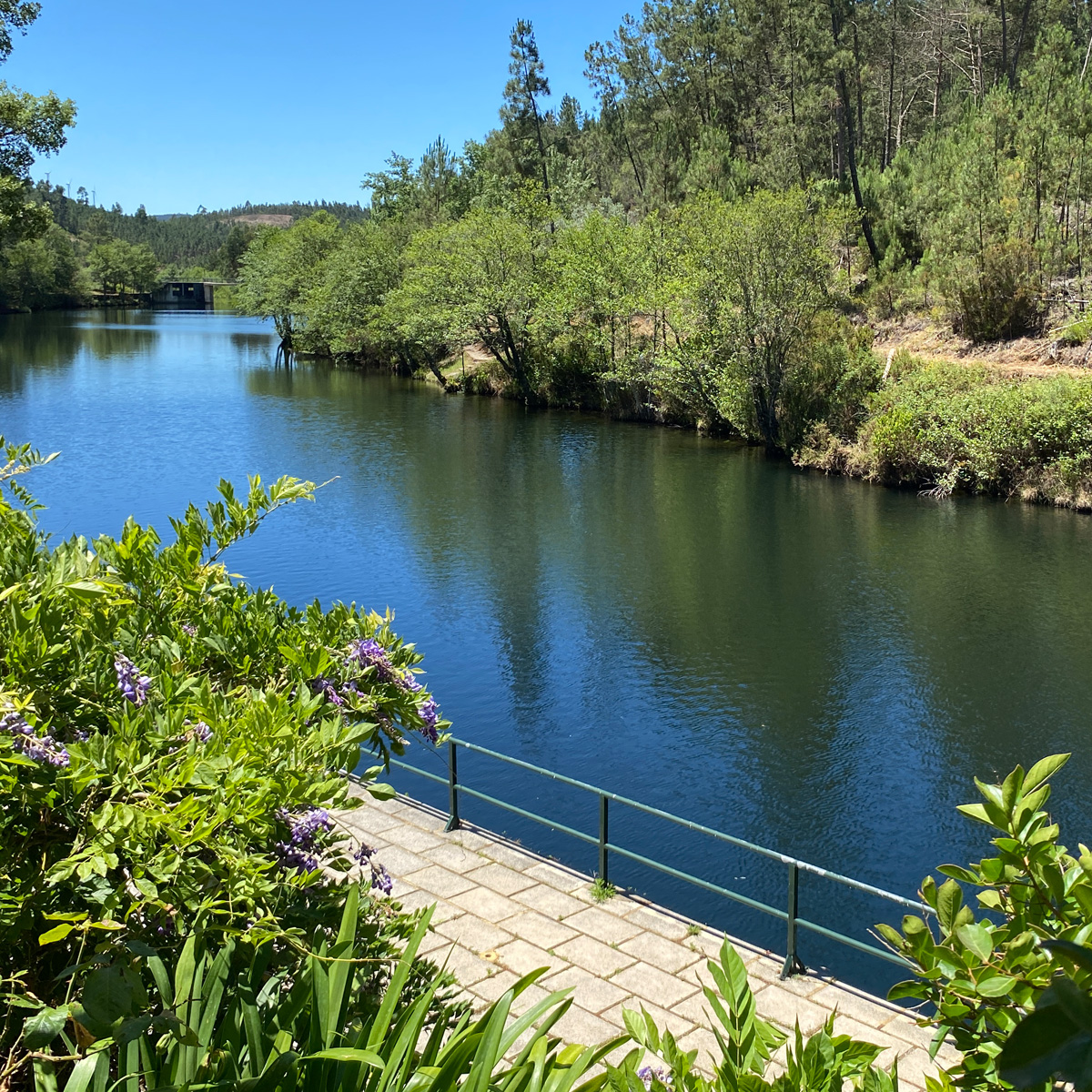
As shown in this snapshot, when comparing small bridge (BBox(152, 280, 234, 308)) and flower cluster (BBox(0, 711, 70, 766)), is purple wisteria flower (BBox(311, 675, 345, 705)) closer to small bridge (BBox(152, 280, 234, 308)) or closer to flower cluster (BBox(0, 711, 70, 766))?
flower cluster (BBox(0, 711, 70, 766))

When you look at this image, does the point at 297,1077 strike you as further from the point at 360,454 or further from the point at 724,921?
the point at 360,454

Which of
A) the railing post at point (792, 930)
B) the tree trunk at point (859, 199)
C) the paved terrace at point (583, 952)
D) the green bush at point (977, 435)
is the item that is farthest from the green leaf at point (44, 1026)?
the tree trunk at point (859, 199)

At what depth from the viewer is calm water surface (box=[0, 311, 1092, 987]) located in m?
12.6

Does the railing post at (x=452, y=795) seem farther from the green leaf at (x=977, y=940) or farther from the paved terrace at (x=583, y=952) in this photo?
the green leaf at (x=977, y=940)

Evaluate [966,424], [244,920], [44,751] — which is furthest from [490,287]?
[44,751]

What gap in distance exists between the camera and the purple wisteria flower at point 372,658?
4645 mm

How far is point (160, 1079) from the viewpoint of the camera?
3252 millimetres

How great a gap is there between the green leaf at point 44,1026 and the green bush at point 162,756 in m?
0.07

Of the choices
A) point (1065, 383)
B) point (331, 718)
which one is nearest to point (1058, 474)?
point (1065, 383)

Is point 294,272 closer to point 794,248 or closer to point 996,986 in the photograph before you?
point 794,248

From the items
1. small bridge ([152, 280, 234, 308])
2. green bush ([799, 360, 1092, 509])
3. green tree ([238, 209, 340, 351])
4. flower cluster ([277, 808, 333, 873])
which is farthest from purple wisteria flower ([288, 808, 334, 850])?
small bridge ([152, 280, 234, 308])

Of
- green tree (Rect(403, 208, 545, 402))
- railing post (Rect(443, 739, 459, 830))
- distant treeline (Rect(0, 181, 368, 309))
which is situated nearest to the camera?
railing post (Rect(443, 739, 459, 830))

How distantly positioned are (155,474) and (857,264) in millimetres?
26540

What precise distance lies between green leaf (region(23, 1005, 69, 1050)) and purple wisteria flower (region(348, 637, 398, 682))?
190 centimetres
